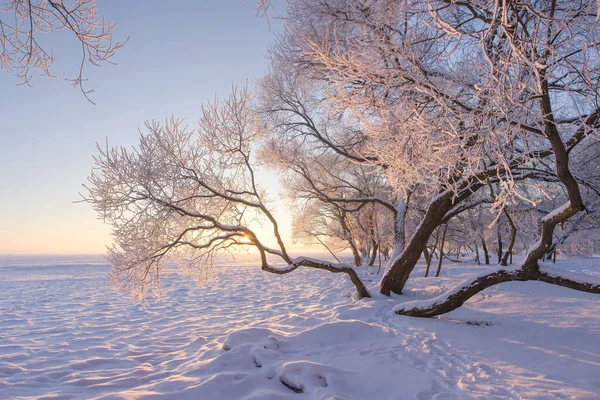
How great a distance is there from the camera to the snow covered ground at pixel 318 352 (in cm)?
365

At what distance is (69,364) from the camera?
4988 mm

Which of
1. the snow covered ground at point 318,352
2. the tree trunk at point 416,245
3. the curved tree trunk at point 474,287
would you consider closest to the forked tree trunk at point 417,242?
the tree trunk at point 416,245

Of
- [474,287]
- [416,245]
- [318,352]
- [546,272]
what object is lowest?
[318,352]

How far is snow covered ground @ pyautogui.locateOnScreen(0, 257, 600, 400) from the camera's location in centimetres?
365

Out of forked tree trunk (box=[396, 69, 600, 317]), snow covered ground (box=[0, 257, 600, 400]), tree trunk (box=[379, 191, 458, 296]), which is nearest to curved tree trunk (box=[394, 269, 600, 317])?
forked tree trunk (box=[396, 69, 600, 317])

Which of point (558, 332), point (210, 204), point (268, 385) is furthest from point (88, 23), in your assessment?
point (558, 332)

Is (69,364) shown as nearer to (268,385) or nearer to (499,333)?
(268,385)

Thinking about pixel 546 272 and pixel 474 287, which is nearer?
pixel 546 272

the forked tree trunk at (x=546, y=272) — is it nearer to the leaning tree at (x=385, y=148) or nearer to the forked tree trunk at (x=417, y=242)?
the leaning tree at (x=385, y=148)

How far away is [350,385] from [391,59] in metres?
3.78

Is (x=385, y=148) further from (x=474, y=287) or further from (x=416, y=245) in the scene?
(x=416, y=245)

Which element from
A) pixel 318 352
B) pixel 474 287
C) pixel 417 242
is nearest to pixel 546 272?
pixel 474 287

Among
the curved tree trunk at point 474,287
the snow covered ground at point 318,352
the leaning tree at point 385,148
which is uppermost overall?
the leaning tree at point 385,148

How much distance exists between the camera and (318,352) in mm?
4844
